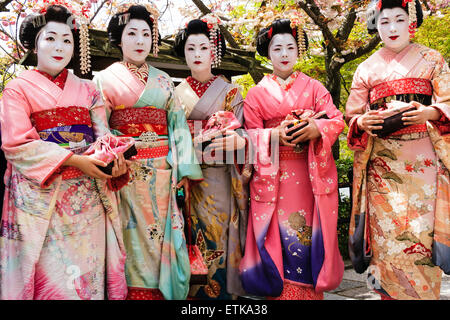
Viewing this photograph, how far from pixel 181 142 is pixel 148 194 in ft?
1.63

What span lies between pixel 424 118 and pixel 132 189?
2210mm

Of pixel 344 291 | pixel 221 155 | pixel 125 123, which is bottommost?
pixel 344 291

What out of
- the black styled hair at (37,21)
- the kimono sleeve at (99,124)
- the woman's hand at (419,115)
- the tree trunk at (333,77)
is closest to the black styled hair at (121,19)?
the black styled hair at (37,21)

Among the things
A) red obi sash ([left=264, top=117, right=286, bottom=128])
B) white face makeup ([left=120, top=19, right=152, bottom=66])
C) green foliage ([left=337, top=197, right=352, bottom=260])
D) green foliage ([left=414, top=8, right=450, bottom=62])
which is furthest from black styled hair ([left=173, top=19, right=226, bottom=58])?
green foliage ([left=414, top=8, right=450, bottom=62])

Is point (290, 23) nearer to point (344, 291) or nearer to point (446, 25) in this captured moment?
point (344, 291)

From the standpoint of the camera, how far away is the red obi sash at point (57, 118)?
2.68 metres

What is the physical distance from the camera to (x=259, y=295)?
131 inches

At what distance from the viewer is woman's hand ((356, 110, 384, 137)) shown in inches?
120

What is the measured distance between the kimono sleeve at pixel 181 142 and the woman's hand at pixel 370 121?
1322 mm

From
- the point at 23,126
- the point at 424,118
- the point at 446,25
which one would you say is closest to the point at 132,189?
the point at 23,126

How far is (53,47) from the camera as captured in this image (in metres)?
2.81

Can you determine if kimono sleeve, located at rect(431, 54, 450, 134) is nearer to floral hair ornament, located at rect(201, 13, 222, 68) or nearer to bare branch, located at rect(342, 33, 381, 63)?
floral hair ornament, located at rect(201, 13, 222, 68)

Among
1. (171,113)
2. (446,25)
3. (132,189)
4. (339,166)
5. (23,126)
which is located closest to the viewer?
(23,126)

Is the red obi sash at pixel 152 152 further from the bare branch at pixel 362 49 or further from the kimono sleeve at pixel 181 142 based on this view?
the bare branch at pixel 362 49
